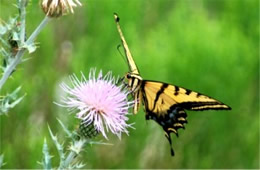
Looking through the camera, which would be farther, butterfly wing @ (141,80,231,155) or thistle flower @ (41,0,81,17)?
butterfly wing @ (141,80,231,155)

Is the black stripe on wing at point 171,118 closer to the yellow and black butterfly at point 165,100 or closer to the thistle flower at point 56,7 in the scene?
the yellow and black butterfly at point 165,100

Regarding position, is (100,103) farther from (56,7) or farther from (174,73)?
(174,73)

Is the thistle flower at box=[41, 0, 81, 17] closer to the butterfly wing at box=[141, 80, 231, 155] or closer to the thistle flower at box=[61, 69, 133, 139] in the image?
the thistle flower at box=[61, 69, 133, 139]

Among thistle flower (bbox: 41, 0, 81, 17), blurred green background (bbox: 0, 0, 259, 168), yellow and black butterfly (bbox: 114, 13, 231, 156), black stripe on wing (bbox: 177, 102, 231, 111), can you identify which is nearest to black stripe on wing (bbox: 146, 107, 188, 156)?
yellow and black butterfly (bbox: 114, 13, 231, 156)

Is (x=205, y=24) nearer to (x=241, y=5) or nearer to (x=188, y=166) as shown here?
(x=241, y=5)

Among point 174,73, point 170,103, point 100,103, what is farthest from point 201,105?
point 174,73

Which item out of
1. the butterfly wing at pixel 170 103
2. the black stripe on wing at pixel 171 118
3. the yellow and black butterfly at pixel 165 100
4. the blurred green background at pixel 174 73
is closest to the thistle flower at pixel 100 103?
the yellow and black butterfly at pixel 165 100

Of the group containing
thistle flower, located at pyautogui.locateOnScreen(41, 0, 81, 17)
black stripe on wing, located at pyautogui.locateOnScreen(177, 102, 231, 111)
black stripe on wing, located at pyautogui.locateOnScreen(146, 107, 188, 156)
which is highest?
thistle flower, located at pyautogui.locateOnScreen(41, 0, 81, 17)
